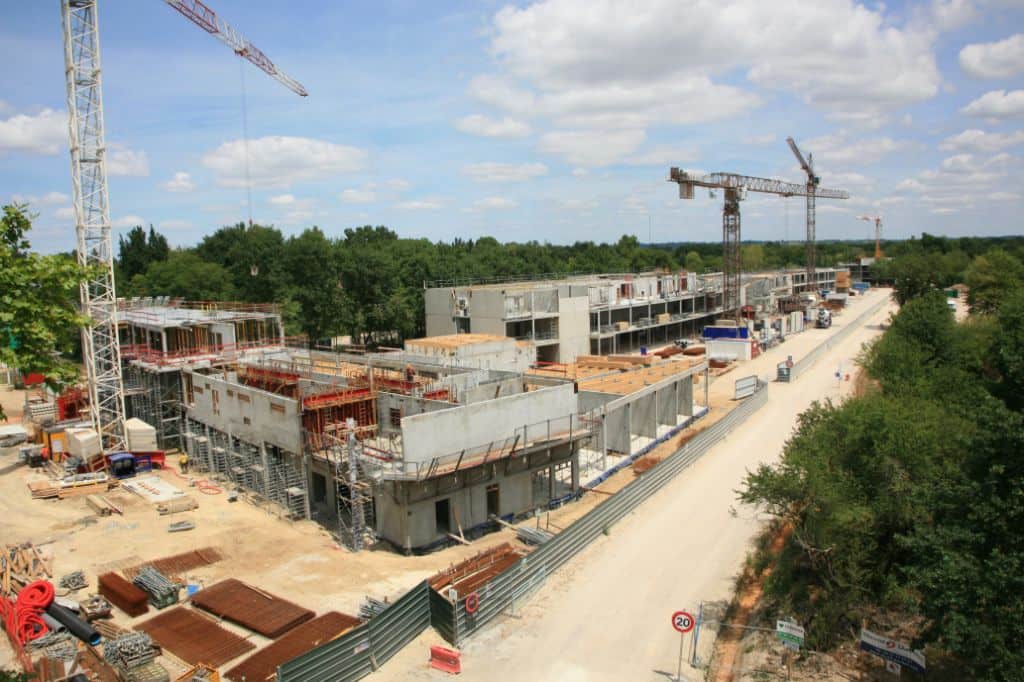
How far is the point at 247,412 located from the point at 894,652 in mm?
23944

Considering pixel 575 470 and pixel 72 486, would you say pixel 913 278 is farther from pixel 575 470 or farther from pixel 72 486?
pixel 72 486

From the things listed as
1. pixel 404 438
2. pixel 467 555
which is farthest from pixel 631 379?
pixel 404 438

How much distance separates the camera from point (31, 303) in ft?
54.7

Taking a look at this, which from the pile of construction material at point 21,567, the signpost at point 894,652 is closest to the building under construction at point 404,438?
the pile of construction material at point 21,567

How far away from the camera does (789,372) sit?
49.6 meters

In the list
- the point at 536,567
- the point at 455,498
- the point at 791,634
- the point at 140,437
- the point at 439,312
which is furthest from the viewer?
the point at 439,312

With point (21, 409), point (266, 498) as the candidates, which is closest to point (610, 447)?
point (266, 498)

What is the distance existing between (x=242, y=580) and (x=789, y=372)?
133 feet

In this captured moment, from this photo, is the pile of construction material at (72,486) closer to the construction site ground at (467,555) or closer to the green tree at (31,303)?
the construction site ground at (467,555)

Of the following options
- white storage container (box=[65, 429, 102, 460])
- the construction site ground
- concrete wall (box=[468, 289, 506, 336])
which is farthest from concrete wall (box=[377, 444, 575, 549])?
concrete wall (box=[468, 289, 506, 336])

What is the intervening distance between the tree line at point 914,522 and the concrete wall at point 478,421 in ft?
27.9

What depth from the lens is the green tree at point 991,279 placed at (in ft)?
203

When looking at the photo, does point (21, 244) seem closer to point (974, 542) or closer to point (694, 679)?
point (694, 679)

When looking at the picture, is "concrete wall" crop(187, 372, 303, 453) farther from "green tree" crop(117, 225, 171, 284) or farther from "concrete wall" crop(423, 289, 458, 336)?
"green tree" crop(117, 225, 171, 284)
